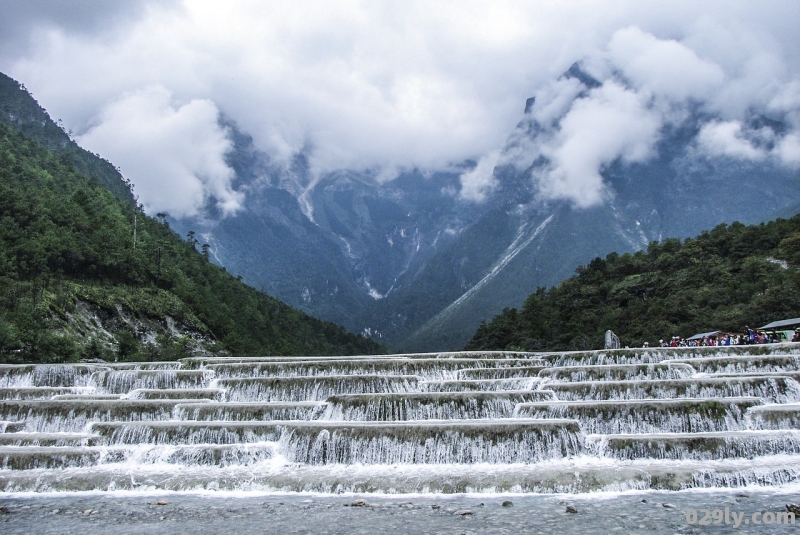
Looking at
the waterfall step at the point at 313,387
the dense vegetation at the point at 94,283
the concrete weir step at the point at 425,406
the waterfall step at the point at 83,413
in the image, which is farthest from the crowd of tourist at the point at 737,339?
the dense vegetation at the point at 94,283

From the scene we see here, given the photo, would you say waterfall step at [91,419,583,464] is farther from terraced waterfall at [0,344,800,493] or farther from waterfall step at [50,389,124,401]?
waterfall step at [50,389,124,401]

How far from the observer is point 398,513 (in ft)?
54.4

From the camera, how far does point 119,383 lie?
36.5 metres

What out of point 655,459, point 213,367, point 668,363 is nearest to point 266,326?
point 213,367

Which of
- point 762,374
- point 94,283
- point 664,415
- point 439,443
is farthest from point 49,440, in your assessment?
point 94,283

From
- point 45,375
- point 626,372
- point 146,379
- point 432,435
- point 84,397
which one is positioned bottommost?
point 432,435

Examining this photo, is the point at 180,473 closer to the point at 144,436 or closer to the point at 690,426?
the point at 144,436

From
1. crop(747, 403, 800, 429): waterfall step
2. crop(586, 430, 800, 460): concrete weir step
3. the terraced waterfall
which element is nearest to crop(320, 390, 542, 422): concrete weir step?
the terraced waterfall

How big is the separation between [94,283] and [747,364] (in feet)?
239

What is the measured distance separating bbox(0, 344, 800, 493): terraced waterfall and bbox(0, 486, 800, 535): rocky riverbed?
3.39 feet

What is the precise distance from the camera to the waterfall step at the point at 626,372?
3098 cm

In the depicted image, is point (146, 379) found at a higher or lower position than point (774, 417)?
higher

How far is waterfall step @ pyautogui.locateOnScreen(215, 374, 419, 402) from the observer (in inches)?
1235

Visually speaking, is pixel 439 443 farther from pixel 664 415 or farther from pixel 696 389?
pixel 696 389
